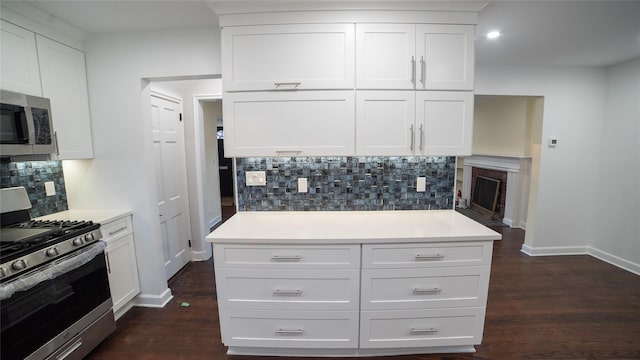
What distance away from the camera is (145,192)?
2.35m

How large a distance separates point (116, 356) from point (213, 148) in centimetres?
332

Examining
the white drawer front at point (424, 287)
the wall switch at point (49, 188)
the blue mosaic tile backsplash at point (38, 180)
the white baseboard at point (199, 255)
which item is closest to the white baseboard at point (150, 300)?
the white baseboard at point (199, 255)

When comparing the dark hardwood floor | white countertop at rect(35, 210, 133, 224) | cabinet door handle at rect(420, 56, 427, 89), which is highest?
cabinet door handle at rect(420, 56, 427, 89)

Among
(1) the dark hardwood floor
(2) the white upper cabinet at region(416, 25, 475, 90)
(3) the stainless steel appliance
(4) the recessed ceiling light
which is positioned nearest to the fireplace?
(1) the dark hardwood floor

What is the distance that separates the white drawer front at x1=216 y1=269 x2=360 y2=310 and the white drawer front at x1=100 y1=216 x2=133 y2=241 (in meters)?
1.09

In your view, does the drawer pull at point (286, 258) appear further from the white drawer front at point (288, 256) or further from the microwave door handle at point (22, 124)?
the microwave door handle at point (22, 124)

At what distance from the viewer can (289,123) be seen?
1.93m

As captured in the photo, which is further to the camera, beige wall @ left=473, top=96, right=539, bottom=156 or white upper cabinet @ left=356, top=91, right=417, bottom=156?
beige wall @ left=473, top=96, right=539, bottom=156

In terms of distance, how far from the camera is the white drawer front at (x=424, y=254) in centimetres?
171

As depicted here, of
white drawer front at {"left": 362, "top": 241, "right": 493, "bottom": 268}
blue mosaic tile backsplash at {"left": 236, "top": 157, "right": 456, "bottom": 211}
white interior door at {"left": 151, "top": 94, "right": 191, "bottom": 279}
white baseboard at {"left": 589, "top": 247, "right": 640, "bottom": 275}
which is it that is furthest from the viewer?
white baseboard at {"left": 589, "top": 247, "right": 640, "bottom": 275}

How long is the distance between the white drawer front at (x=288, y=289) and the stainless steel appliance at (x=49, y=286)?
952 mm

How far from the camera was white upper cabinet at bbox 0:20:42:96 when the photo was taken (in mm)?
1684

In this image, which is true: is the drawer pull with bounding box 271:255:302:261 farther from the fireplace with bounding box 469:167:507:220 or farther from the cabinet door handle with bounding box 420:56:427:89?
the fireplace with bounding box 469:167:507:220

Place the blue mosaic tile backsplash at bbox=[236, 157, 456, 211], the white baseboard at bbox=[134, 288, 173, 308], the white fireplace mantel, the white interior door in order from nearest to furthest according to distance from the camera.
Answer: the blue mosaic tile backsplash at bbox=[236, 157, 456, 211] < the white baseboard at bbox=[134, 288, 173, 308] < the white interior door < the white fireplace mantel
